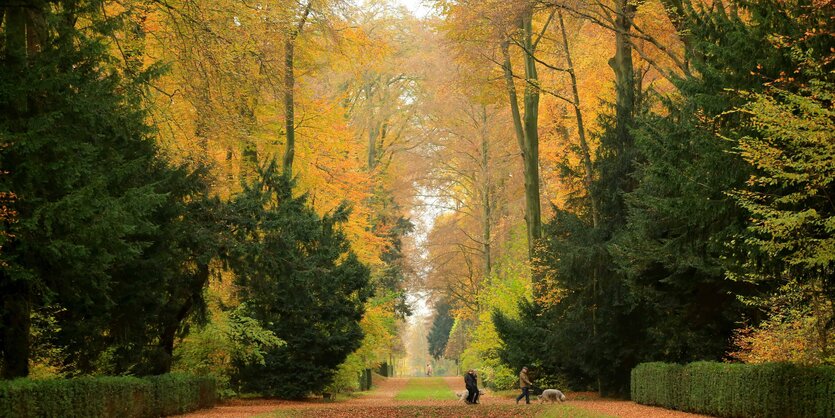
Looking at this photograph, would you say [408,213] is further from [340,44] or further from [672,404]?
[672,404]

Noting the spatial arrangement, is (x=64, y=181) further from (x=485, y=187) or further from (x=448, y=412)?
(x=485, y=187)

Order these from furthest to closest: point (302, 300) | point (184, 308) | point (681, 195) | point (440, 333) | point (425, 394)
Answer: point (440, 333) → point (425, 394) → point (302, 300) → point (184, 308) → point (681, 195)

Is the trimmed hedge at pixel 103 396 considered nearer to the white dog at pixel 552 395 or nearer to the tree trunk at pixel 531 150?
the white dog at pixel 552 395

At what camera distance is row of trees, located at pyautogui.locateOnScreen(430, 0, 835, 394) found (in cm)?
1270

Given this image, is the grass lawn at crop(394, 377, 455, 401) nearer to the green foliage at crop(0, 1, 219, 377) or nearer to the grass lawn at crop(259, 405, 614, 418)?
the grass lawn at crop(259, 405, 614, 418)

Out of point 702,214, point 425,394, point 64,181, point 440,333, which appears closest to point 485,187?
point 425,394

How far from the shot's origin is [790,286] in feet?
51.0

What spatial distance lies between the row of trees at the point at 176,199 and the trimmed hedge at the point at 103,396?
1.12 metres

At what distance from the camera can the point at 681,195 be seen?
54.8ft

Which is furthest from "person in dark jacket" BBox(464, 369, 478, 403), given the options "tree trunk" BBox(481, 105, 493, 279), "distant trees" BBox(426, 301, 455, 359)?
"distant trees" BBox(426, 301, 455, 359)

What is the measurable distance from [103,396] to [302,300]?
13.3 meters

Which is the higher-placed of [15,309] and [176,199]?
[176,199]

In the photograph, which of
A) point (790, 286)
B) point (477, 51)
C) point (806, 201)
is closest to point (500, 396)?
point (477, 51)

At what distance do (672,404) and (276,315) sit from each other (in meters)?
13.6
